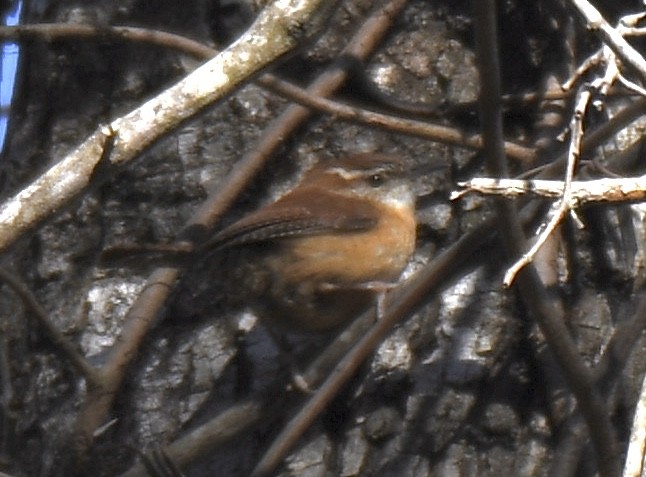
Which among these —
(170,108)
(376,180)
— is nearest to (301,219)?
(376,180)

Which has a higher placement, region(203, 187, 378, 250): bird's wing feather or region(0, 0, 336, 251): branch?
region(0, 0, 336, 251): branch

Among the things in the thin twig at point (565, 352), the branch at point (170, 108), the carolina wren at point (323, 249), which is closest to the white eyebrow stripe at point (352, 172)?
the carolina wren at point (323, 249)

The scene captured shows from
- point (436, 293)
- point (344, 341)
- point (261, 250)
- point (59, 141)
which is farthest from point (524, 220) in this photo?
point (59, 141)

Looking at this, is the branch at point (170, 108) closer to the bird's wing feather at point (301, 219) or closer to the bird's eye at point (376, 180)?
the bird's wing feather at point (301, 219)

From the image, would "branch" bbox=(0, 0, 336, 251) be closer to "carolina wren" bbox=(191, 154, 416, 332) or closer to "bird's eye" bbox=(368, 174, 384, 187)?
"carolina wren" bbox=(191, 154, 416, 332)

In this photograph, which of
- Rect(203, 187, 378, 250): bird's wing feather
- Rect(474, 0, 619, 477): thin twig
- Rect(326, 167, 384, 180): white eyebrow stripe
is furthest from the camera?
Rect(326, 167, 384, 180): white eyebrow stripe

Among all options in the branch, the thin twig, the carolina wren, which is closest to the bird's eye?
the carolina wren

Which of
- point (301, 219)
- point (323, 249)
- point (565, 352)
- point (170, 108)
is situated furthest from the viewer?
point (323, 249)

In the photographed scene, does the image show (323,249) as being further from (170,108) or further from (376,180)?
(170,108)
